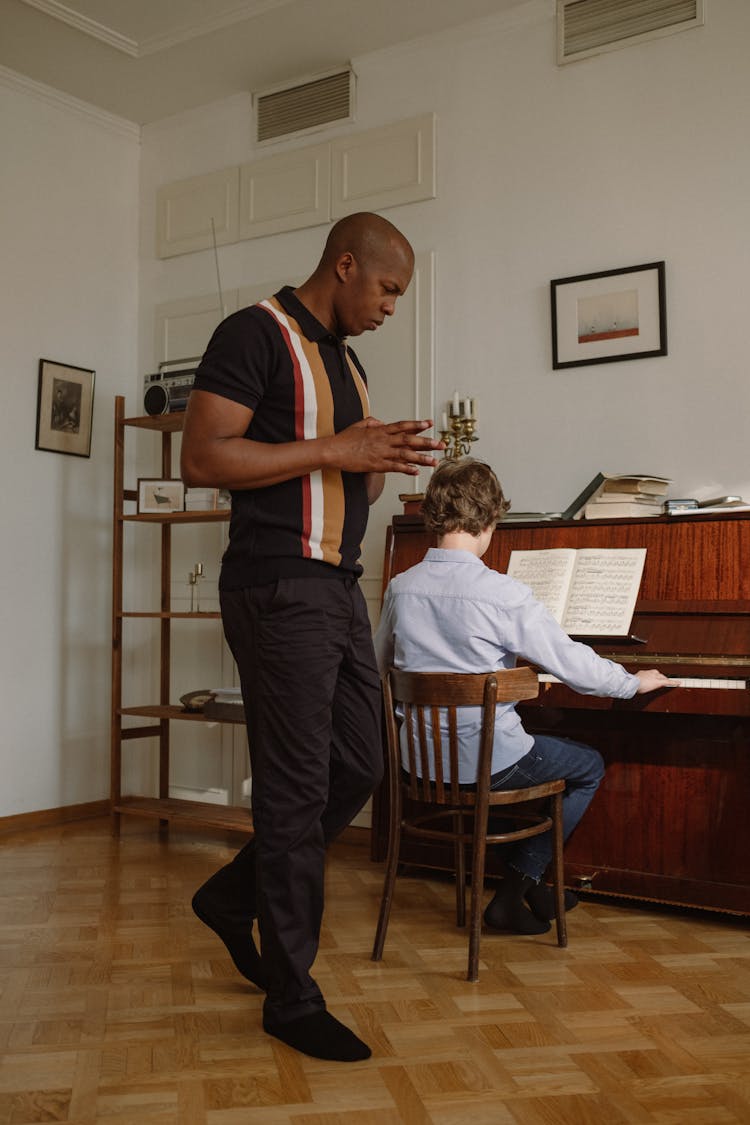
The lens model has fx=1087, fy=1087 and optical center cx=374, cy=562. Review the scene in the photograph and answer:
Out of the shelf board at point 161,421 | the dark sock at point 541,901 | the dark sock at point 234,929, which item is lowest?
the dark sock at point 541,901

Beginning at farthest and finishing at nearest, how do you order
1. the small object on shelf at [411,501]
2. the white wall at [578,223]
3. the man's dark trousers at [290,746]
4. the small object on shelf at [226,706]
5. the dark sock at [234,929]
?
1. the small object on shelf at [226,706]
2. the small object on shelf at [411,501]
3. the white wall at [578,223]
4. the dark sock at [234,929]
5. the man's dark trousers at [290,746]

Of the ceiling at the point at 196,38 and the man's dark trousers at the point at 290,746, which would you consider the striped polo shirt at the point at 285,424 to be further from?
the ceiling at the point at 196,38

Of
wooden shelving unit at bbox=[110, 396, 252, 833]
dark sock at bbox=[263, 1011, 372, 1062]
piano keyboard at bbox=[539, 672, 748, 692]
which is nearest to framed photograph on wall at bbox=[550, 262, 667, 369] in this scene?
piano keyboard at bbox=[539, 672, 748, 692]

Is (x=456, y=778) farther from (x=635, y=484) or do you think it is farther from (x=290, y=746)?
(x=635, y=484)

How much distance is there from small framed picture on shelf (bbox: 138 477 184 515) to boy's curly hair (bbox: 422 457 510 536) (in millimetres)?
1762

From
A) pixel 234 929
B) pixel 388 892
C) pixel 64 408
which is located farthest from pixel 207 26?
pixel 234 929

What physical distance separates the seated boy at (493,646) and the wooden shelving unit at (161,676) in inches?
51.8

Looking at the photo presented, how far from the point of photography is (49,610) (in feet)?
14.8

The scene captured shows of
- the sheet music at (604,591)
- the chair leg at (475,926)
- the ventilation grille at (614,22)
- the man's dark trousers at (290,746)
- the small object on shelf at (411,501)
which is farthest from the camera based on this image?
the small object on shelf at (411,501)

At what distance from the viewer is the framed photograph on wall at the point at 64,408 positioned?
450 cm

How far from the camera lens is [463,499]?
8.79ft

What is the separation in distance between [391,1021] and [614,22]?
3.23m

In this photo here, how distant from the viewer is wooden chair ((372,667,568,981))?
2463 mm

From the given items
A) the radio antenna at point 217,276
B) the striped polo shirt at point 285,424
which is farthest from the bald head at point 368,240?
the radio antenna at point 217,276
